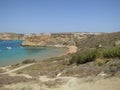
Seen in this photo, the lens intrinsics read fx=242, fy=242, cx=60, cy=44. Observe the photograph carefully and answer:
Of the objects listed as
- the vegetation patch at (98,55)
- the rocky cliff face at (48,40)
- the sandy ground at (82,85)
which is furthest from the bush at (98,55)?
the rocky cliff face at (48,40)

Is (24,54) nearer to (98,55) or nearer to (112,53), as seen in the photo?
(98,55)

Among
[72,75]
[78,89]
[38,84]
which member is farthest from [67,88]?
[72,75]

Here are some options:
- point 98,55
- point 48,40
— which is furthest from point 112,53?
point 48,40

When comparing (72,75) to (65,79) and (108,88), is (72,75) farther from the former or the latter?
(108,88)

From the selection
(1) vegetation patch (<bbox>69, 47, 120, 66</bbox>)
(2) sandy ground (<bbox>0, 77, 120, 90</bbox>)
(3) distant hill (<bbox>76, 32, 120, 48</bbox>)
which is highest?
(1) vegetation patch (<bbox>69, 47, 120, 66</bbox>)

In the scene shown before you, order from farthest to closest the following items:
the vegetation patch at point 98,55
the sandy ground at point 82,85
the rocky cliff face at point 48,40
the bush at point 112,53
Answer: the rocky cliff face at point 48,40 < the vegetation patch at point 98,55 < the bush at point 112,53 < the sandy ground at point 82,85

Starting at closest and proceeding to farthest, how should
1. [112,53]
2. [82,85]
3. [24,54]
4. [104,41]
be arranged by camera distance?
[82,85] → [112,53] → [24,54] → [104,41]

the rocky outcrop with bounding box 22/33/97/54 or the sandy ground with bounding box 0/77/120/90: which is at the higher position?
the sandy ground with bounding box 0/77/120/90

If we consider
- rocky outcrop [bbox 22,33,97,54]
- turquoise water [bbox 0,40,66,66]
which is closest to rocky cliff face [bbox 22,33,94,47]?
rocky outcrop [bbox 22,33,97,54]

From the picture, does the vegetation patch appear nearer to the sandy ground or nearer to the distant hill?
the sandy ground

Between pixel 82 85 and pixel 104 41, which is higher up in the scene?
pixel 82 85

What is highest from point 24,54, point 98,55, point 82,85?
point 98,55

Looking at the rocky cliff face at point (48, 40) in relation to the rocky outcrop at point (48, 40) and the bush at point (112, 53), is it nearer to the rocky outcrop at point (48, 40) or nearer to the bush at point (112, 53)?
the rocky outcrop at point (48, 40)

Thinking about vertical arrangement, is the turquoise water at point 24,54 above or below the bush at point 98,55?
below
